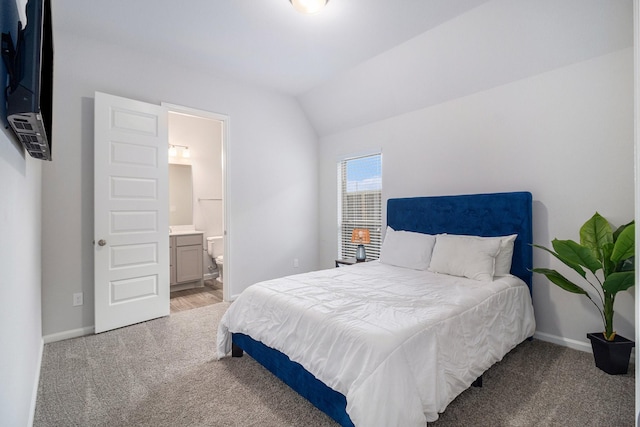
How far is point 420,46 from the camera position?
305 cm

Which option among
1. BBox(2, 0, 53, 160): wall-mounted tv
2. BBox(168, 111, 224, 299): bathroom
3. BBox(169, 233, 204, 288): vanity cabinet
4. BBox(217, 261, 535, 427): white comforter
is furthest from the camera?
BBox(168, 111, 224, 299): bathroom

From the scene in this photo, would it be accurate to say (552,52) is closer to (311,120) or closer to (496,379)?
(496,379)

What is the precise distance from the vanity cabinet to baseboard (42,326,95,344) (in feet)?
5.12

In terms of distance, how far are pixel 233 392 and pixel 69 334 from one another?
2019mm

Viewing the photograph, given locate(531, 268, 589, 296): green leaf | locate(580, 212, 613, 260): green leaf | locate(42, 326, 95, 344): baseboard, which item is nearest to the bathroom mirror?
locate(42, 326, 95, 344): baseboard

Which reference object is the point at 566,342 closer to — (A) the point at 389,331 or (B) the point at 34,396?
(A) the point at 389,331

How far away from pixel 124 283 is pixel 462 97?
410 centimetres

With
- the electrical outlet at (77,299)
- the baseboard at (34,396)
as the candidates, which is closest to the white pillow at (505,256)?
the baseboard at (34,396)

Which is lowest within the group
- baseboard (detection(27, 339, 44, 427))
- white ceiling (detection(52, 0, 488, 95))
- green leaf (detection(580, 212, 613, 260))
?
baseboard (detection(27, 339, 44, 427))

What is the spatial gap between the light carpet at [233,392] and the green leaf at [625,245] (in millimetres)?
855

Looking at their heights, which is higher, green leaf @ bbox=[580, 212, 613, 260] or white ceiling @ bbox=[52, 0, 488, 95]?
white ceiling @ bbox=[52, 0, 488, 95]

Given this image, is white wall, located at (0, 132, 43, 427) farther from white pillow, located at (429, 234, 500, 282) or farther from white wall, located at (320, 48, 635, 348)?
white wall, located at (320, 48, 635, 348)

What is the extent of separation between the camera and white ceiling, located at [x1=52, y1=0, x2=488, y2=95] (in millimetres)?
2516

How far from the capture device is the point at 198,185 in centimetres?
524
